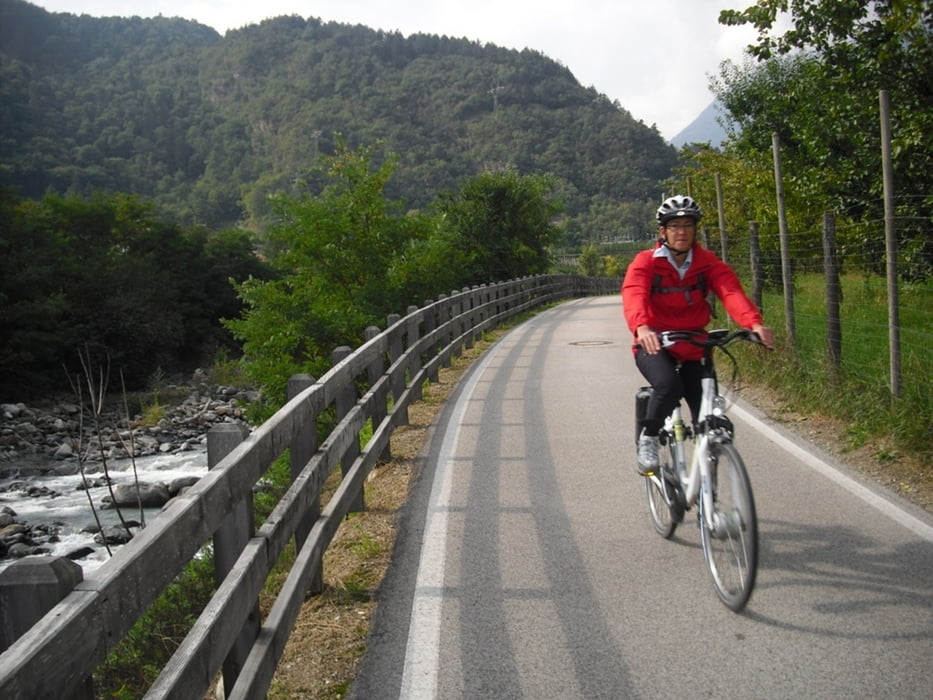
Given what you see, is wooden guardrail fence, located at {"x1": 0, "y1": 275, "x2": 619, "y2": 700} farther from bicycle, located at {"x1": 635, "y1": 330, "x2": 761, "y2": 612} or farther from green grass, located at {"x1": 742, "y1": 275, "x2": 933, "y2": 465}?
green grass, located at {"x1": 742, "y1": 275, "x2": 933, "y2": 465}

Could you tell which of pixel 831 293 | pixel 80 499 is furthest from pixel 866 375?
pixel 80 499

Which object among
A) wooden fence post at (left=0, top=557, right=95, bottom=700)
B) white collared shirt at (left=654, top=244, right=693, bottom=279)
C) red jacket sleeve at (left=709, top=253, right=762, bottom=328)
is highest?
white collared shirt at (left=654, top=244, right=693, bottom=279)

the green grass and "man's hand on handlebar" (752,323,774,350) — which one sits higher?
"man's hand on handlebar" (752,323,774,350)

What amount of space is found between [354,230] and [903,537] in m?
19.0

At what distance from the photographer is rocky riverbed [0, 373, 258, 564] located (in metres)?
17.4

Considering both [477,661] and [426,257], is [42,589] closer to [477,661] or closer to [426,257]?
[477,661]

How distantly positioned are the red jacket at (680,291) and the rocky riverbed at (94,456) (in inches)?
215

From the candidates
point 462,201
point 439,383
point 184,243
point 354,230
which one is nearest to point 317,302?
point 354,230

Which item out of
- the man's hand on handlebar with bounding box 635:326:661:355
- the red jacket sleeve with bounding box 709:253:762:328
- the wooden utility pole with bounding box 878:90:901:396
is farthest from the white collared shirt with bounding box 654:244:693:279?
the wooden utility pole with bounding box 878:90:901:396

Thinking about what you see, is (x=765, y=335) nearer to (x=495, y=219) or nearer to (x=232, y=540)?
(x=232, y=540)

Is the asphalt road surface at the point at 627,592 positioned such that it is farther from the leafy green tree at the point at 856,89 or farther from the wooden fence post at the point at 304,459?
the leafy green tree at the point at 856,89

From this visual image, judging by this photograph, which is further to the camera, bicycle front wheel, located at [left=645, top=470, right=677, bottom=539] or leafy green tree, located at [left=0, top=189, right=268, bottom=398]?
leafy green tree, located at [left=0, top=189, right=268, bottom=398]

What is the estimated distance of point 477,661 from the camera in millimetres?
4152

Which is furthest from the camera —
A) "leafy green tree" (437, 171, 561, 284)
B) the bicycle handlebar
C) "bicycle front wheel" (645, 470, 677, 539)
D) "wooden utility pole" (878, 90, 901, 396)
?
"leafy green tree" (437, 171, 561, 284)
